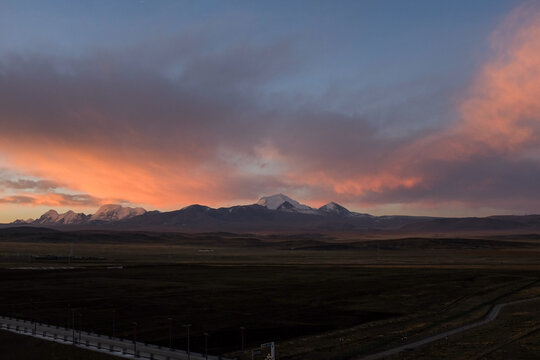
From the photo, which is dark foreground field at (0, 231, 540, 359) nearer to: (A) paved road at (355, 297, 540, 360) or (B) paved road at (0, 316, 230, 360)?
(A) paved road at (355, 297, 540, 360)

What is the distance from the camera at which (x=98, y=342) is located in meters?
50.3

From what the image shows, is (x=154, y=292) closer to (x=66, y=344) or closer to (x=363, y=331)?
(x=66, y=344)

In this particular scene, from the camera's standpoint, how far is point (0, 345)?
51.4 metres

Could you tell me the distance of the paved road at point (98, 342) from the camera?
44750 mm

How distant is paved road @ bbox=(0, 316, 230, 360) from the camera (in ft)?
147

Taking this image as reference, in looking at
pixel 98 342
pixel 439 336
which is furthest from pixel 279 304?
pixel 98 342

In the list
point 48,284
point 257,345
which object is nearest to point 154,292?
point 48,284

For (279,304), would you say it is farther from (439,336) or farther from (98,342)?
(98,342)

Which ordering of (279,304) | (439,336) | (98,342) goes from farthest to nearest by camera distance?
(279,304), (439,336), (98,342)

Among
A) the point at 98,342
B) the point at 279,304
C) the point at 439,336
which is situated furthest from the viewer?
the point at 279,304

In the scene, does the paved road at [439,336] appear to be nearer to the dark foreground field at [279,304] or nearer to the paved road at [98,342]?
the dark foreground field at [279,304]

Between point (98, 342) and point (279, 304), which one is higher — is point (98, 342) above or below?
above

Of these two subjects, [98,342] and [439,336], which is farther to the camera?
[439,336]

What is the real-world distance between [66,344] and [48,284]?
54801 millimetres
